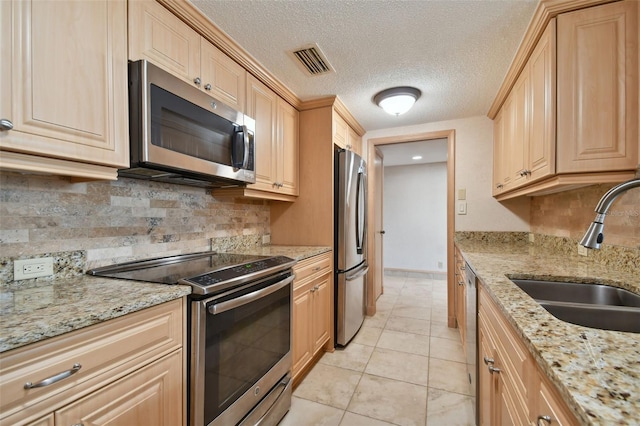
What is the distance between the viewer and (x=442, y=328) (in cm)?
284

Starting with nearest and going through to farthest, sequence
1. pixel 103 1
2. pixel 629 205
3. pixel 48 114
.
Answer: pixel 48 114, pixel 103 1, pixel 629 205

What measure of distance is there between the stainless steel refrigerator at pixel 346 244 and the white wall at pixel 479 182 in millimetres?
1144

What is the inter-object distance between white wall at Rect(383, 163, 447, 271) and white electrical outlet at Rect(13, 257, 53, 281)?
5026 mm

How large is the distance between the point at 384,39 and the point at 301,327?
190cm

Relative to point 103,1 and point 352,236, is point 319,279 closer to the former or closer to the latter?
point 352,236

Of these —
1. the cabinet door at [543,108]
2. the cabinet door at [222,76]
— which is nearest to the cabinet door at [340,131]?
the cabinet door at [222,76]

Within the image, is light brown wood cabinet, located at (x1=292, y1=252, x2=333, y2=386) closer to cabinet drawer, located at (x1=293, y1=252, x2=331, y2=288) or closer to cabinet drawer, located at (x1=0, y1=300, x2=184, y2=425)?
cabinet drawer, located at (x1=293, y1=252, x2=331, y2=288)

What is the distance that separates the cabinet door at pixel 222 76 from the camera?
5.01 feet

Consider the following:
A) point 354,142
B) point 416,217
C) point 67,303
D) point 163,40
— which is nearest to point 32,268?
point 67,303

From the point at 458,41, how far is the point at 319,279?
1.83 m

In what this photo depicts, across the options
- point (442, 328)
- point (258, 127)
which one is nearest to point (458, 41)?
point (258, 127)

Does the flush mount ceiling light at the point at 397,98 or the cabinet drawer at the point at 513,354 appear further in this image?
the flush mount ceiling light at the point at 397,98

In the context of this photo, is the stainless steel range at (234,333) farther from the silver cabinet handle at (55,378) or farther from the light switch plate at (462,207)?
the light switch plate at (462,207)

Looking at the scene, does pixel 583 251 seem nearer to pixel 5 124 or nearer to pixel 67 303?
pixel 67 303
